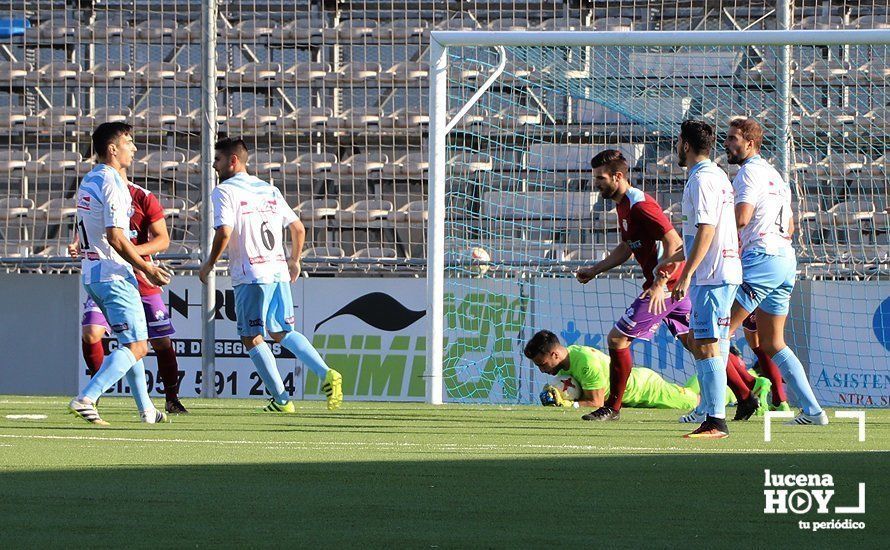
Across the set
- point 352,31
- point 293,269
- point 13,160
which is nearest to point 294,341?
point 293,269

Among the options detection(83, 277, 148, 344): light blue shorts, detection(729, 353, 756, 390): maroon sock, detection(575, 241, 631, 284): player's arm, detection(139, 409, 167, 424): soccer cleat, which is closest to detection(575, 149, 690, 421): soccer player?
detection(575, 241, 631, 284): player's arm

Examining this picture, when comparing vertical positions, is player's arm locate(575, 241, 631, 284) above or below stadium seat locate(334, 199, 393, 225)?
below

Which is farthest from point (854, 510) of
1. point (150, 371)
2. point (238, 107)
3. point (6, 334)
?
point (238, 107)

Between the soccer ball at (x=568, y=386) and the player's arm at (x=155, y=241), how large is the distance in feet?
10.3

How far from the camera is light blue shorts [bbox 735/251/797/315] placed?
8.38m

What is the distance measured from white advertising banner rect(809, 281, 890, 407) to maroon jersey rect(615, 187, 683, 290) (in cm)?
422

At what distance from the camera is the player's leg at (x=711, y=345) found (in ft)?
23.9

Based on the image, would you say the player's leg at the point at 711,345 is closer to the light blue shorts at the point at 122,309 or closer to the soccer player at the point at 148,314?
the light blue shorts at the point at 122,309

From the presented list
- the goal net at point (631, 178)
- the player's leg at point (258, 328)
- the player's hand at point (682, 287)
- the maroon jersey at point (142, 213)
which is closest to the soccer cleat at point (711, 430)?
the player's hand at point (682, 287)

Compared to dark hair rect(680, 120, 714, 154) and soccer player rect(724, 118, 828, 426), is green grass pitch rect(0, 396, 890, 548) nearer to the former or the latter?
soccer player rect(724, 118, 828, 426)

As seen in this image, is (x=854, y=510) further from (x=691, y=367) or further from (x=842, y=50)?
(x=842, y=50)

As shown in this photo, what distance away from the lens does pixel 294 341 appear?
9.41 metres

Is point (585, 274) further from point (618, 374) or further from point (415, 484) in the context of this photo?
point (415, 484)

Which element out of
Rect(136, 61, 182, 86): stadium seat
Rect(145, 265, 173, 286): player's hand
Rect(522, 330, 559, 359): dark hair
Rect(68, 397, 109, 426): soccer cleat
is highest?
Rect(136, 61, 182, 86): stadium seat
